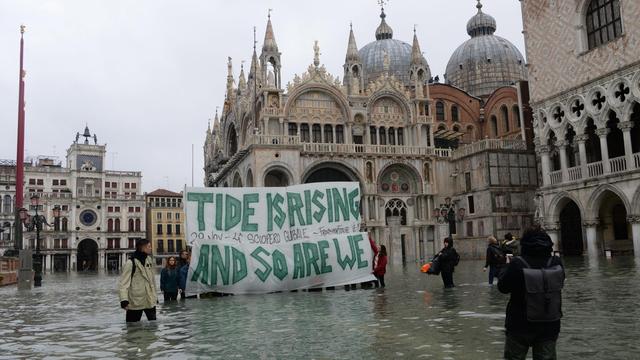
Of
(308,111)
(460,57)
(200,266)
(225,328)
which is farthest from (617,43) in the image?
(460,57)

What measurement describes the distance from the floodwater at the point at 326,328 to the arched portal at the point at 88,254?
73665 mm

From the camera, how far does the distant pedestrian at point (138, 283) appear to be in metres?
10.2

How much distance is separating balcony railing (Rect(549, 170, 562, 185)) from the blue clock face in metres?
66.5

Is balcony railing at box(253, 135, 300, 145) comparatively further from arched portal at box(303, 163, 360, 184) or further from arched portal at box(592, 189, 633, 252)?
arched portal at box(592, 189, 633, 252)

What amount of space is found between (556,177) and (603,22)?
8990 millimetres

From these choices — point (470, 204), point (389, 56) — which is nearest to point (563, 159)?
point (470, 204)

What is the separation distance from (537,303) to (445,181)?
4236 centimetres

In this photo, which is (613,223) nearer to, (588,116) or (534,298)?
(588,116)

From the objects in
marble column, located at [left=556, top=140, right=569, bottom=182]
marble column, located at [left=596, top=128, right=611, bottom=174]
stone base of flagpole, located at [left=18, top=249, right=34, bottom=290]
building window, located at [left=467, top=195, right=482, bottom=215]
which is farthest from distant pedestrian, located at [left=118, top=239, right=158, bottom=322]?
building window, located at [left=467, top=195, right=482, bottom=215]

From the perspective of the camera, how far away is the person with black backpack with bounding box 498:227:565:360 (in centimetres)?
502

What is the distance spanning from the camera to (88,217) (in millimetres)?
84562

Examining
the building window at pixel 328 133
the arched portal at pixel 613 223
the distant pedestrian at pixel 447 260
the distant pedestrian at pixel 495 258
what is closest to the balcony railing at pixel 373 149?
the building window at pixel 328 133

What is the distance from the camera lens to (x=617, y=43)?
3102 cm

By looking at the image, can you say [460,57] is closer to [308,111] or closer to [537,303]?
[308,111]
